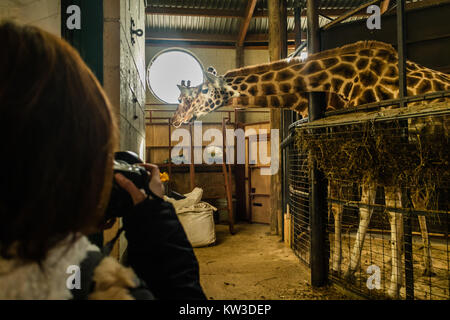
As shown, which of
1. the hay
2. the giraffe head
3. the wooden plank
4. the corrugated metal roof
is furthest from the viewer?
the corrugated metal roof

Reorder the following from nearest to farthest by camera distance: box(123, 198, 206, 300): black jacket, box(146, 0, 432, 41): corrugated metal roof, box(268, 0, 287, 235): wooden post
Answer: box(123, 198, 206, 300): black jacket, box(268, 0, 287, 235): wooden post, box(146, 0, 432, 41): corrugated metal roof

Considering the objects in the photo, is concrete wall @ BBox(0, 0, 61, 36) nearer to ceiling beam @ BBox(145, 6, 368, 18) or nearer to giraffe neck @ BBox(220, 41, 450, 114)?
giraffe neck @ BBox(220, 41, 450, 114)

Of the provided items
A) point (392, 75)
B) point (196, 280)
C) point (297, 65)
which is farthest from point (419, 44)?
point (196, 280)

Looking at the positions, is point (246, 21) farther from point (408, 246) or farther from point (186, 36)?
point (408, 246)

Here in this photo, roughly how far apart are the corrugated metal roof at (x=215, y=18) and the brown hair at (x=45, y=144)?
8.09 meters

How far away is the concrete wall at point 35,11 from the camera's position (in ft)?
6.43

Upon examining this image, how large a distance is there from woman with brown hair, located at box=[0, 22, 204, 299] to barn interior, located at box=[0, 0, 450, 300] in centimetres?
61

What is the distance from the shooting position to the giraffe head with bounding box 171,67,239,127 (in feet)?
12.6

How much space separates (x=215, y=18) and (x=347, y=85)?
721cm

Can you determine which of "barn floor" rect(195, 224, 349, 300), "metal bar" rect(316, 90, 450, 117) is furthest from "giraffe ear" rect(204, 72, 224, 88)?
"barn floor" rect(195, 224, 349, 300)

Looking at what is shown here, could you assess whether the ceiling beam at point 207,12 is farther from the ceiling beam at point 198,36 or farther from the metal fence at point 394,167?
the metal fence at point 394,167

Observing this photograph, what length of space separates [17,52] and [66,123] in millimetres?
149

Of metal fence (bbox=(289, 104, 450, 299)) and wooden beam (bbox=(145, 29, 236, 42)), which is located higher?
wooden beam (bbox=(145, 29, 236, 42))

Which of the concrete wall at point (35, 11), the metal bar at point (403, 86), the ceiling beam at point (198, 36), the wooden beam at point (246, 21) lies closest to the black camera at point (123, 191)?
the concrete wall at point (35, 11)
